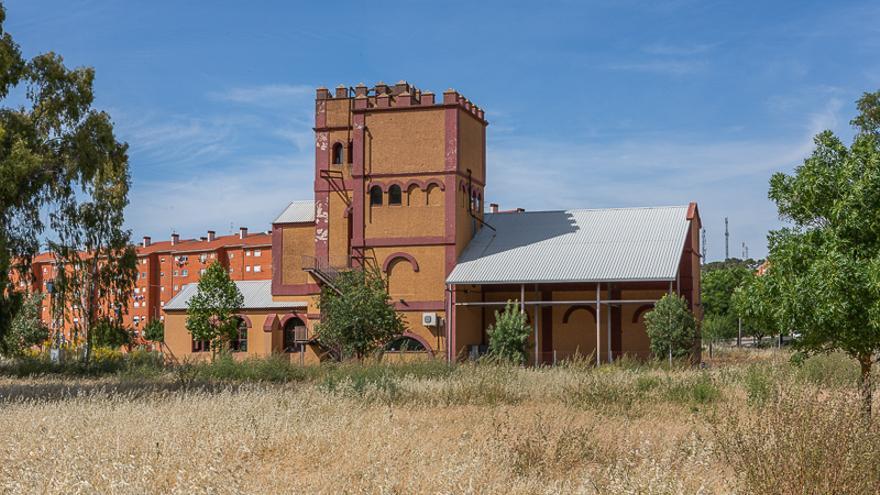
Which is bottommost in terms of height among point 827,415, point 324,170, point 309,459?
point 309,459

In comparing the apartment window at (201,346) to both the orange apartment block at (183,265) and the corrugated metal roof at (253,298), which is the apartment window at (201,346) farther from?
the orange apartment block at (183,265)

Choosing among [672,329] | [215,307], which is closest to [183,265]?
[215,307]

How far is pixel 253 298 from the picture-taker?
164 ft

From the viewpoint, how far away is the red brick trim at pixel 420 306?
41.9 m

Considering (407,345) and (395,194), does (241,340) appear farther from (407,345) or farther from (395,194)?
(395,194)

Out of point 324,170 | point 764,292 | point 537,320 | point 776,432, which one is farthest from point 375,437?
point 324,170

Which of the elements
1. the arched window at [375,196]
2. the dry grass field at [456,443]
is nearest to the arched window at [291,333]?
the arched window at [375,196]

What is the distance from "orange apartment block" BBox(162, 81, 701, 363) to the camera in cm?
4103

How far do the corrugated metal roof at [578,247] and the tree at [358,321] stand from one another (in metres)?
3.48

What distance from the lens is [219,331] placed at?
157ft

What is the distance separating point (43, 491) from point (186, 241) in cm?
9674

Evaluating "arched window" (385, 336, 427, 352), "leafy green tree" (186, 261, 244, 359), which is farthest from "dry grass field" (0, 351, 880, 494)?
"leafy green tree" (186, 261, 244, 359)

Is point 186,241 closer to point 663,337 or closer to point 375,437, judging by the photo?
point 663,337

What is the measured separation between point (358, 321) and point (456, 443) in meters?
26.7
